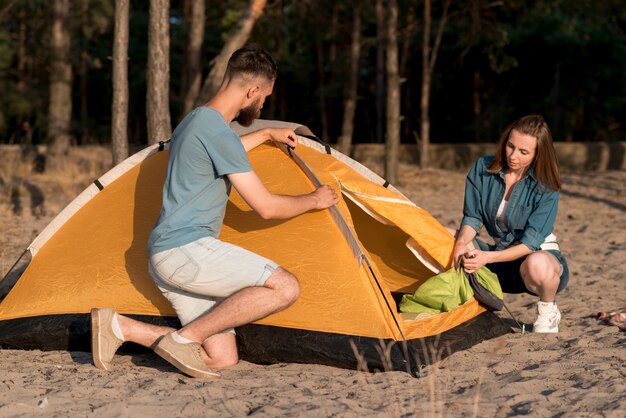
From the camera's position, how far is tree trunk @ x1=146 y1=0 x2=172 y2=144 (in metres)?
9.09

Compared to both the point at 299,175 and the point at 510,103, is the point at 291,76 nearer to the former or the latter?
the point at 510,103

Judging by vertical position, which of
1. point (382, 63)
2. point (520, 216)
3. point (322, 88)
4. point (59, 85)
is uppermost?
point (382, 63)

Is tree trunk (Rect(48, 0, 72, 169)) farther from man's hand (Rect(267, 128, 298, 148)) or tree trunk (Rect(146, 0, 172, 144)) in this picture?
man's hand (Rect(267, 128, 298, 148))

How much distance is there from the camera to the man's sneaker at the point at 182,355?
4.59 meters

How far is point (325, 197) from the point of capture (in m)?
4.93

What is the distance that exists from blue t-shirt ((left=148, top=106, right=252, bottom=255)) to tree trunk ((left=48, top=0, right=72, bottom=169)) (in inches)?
431

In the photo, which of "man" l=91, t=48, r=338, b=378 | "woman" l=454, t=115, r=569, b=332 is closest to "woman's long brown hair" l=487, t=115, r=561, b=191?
"woman" l=454, t=115, r=569, b=332

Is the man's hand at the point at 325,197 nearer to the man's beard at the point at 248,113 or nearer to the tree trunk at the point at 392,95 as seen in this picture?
the man's beard at the point at 248,113

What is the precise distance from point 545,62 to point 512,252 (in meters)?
16.0

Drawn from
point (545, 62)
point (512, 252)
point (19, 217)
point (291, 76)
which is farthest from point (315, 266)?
point (291, 76)

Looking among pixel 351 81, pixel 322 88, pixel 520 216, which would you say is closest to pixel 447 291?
pixel 520 216

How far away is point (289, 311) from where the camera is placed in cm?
509

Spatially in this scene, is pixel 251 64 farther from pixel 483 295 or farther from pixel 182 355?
pixel 483 295

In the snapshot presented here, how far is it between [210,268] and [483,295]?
180cm
